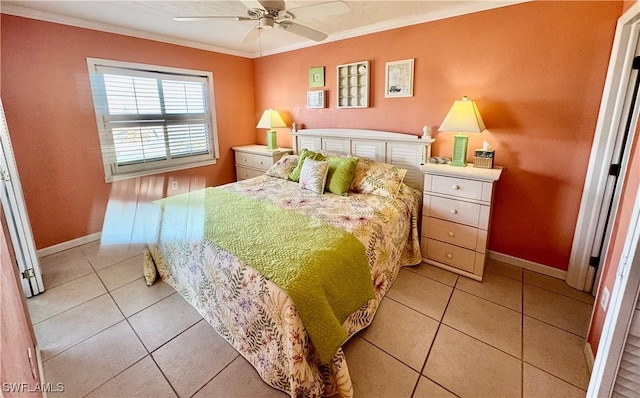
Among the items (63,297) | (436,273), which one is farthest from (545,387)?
(63,297)

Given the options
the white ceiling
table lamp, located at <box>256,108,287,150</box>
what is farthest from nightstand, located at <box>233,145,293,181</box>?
the white ceiling

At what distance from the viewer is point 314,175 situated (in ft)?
9.20

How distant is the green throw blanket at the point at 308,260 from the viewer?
1.39m

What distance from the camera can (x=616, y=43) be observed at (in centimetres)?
194

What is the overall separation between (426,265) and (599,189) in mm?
1405

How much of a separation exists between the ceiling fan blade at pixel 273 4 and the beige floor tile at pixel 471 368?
2357 millimetres

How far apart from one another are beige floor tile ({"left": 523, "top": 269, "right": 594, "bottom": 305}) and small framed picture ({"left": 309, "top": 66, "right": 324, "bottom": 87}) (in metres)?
3.00

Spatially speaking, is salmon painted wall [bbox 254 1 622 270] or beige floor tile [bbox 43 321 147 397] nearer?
beige floor tile [bbox 43 321 147 397]

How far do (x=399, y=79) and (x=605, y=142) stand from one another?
1749 mm

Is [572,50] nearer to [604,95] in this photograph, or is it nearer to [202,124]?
[604,95]

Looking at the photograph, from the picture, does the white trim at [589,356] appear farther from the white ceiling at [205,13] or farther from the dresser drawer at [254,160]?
the dresser drawer at [254,160]

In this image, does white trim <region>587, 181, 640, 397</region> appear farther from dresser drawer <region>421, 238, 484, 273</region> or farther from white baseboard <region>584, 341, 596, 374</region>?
dresser drawer <region>421, 238, 484, 273</region>

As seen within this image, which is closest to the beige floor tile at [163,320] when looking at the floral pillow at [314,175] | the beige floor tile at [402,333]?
the beige floor tile at [402,333]

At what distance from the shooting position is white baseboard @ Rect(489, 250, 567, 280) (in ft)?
8.12
